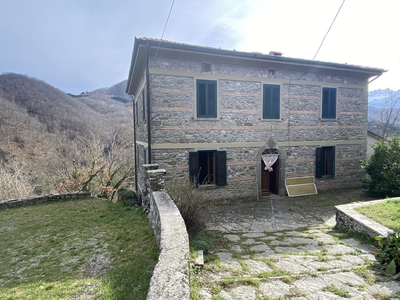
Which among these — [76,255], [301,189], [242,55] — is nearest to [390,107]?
[301,189]

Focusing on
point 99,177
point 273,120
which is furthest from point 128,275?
point 99,177

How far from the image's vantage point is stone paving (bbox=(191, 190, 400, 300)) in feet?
10.1

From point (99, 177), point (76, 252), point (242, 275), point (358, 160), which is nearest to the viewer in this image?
point (242, 275)

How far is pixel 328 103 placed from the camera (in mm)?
10469

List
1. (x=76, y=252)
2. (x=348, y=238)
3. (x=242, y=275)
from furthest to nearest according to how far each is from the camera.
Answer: (x=348, y=238) → (x=76, y=252) → (x=242, y=275)

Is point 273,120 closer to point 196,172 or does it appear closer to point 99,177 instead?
point 196,172

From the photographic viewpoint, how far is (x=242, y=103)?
29.9ft

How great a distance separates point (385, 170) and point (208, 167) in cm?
749

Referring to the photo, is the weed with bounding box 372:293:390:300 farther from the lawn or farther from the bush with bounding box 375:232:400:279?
the lawn

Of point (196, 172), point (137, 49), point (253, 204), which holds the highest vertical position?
point (137, 49)

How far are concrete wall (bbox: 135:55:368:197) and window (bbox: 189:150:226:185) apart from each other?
0.27 metres

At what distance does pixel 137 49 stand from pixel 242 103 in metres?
4.46

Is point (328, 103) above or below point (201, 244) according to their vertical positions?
above

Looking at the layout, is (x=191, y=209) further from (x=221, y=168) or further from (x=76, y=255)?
(x=221, y=168)
